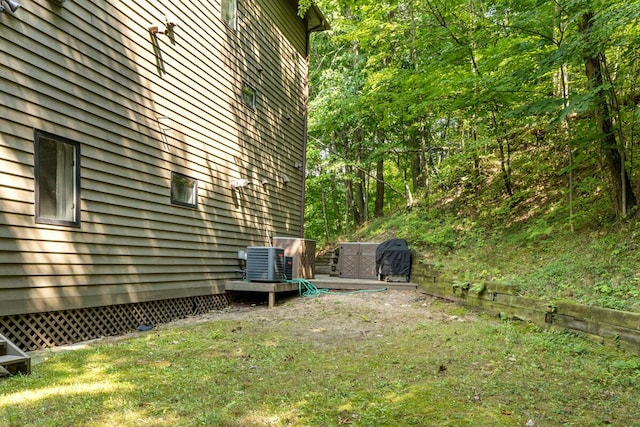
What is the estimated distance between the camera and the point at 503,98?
7.79m

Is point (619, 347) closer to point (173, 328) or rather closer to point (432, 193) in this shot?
point (173, 328)

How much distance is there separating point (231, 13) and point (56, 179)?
5502mm

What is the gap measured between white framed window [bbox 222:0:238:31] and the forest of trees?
283cm

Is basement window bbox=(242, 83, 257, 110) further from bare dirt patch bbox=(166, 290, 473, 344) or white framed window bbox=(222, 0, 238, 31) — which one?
bare dirt patch bbox=(166, 290, 473, 344)

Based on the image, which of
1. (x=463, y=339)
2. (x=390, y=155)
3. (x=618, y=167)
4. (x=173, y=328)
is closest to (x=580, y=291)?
(x=463, y=339)

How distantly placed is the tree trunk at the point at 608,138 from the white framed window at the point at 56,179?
6.76 metres

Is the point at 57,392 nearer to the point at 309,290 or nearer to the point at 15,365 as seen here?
the point at 15,365

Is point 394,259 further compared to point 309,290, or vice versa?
point 394,259

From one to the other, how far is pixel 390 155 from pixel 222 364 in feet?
43.5

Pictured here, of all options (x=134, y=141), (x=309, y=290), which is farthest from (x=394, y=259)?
(x=134, y=141)

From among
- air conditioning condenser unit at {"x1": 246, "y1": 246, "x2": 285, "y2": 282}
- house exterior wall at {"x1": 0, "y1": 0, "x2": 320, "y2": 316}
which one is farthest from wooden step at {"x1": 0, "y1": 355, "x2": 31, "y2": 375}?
air conditioning condenser unit at {"x1": 246, "y1": 246, "x2": 285, "y2": 282}

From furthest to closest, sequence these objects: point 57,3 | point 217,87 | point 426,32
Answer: point 426,32 < point 217,87 < point 57,3

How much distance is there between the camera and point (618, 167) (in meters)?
5.68

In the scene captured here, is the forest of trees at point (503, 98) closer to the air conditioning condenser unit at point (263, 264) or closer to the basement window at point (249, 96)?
the basement window at point (249, 96)
